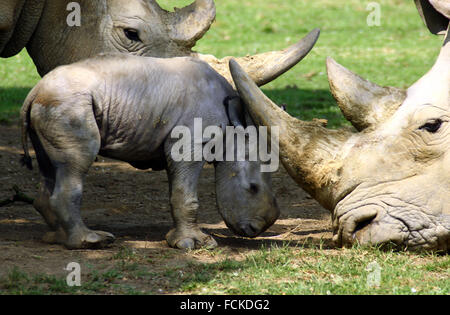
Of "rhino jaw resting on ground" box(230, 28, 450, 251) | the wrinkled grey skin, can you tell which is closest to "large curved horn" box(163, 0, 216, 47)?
the wrinkled grey skin

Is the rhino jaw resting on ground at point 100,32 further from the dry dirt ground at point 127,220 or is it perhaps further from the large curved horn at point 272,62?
the dry dirt ground at point 127,220

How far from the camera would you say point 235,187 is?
512 cm

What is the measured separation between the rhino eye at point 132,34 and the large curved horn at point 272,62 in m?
0.56

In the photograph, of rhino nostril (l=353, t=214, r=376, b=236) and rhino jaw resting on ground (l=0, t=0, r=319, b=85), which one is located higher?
rhino jaw resting on ground (l=0, t=0, r=319, b=85)

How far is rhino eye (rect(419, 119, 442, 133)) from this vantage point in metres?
4.97

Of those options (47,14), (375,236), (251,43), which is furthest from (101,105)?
(251,43)

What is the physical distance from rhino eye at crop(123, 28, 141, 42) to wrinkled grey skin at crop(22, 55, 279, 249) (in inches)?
28.6

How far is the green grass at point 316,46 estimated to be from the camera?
1073 centimetres

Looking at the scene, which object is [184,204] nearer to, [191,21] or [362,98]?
[362,98]

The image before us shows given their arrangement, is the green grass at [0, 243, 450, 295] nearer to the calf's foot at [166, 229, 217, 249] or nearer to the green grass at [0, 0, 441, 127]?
the calf's foot at [166, 229, 217, 249]

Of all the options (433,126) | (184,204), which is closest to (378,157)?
(433,126)

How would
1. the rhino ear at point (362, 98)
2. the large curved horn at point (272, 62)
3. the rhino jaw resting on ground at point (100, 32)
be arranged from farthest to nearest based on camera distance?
the rhino jaw resting on ground at point (100, 32)
the large curved horn at point (272, 62)
the rhino ear at point (362, 98)

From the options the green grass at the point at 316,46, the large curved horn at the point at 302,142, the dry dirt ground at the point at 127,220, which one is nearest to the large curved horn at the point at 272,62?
the large curved horn at the point at 302,142

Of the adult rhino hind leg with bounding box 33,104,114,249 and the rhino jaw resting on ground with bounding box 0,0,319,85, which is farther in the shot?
the rhino jaw resting on ground with bounding box 0,0,319,85
